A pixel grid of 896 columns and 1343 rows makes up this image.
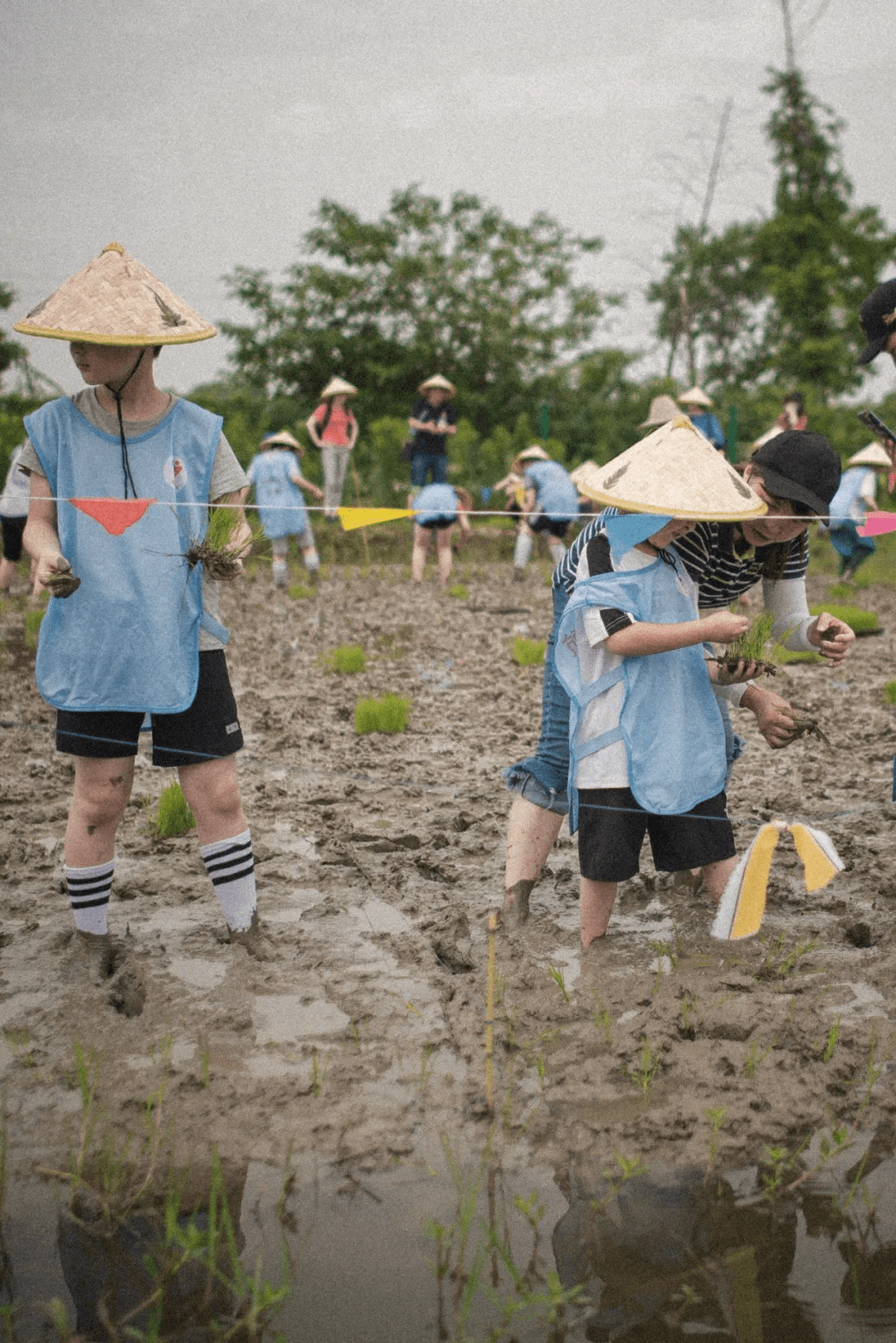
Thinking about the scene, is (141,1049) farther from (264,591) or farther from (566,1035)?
(264,591)

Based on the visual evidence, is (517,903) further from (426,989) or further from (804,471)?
(804,471)

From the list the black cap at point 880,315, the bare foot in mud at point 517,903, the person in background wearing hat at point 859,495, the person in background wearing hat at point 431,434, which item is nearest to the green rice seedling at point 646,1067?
the bare foot in mud at point 517,903

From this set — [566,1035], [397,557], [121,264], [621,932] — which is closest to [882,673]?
[621,932]

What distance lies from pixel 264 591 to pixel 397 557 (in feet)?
13.8

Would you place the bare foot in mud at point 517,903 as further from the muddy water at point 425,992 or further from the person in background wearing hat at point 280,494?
the person in background wearing hat at point 280,494

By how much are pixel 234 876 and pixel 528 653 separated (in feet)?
13.5

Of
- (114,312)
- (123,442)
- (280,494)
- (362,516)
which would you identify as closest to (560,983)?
(362,516)

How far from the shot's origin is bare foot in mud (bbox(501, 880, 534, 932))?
10.5 feet

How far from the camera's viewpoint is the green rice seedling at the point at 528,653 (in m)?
6.84

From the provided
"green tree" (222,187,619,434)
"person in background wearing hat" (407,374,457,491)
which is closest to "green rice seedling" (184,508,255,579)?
"person in background wearing hat" (407,374,457,491)

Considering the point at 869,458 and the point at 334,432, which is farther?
the point at 334,432

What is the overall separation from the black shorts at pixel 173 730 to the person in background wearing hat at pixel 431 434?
30.2 feet

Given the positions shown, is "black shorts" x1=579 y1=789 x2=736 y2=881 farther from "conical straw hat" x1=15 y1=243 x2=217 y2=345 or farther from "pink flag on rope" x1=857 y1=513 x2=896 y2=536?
"conical straw hat" x1=15 y1=243 x2=217 y2=345

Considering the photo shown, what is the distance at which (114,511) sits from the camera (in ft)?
8.70
